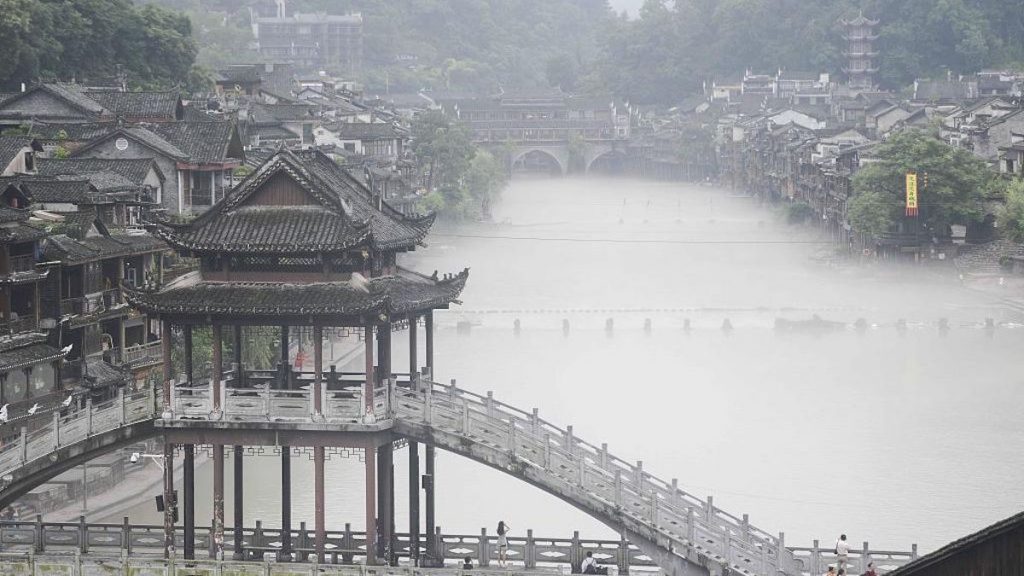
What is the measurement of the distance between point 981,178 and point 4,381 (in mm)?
65836

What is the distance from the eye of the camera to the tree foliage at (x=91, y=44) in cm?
9344

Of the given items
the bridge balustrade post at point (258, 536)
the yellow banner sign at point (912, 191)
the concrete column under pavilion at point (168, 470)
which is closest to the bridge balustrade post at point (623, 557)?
the bridge balustrade post at point (258, 536)

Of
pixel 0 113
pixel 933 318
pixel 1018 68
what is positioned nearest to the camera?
pixel 0 113

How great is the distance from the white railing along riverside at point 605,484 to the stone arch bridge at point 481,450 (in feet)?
0.06

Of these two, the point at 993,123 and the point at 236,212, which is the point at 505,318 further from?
the point at 236,212

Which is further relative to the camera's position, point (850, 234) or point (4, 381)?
point (850, 234)

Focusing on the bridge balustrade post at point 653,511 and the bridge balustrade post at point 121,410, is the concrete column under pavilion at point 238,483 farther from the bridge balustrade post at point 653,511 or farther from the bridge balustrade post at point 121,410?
the bridge balustrade post at point 653,511

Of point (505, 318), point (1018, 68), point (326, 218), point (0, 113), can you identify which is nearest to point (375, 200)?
point (326, 218)

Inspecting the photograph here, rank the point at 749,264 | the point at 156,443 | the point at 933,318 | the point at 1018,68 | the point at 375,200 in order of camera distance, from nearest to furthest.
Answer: the point at 375,200
the point at 156,443
the point at 933,318
the point at 749,264
the point at 1018,68

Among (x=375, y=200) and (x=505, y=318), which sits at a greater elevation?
(x=375, y=200)

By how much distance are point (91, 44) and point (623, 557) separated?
70990 millimetres

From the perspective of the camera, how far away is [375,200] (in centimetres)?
4138

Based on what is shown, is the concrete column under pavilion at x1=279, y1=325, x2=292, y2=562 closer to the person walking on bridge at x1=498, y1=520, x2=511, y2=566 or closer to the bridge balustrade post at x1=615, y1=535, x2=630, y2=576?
the person walking on bridge at x1=498, y1=520, x2=511, y2=566

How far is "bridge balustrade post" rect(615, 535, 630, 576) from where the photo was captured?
37.7 metres
